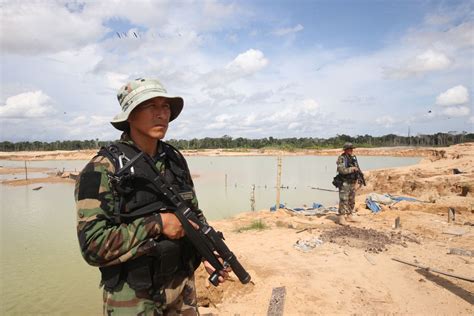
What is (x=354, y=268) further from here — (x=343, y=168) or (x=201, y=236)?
(x=201, y=236)

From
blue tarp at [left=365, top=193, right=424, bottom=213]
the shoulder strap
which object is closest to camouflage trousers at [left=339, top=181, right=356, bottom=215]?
blue tarp at [left=365, top=193, right=424, bottom=213]

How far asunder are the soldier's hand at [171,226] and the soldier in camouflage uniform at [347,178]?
22.4ft

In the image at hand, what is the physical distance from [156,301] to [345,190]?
7.29 m

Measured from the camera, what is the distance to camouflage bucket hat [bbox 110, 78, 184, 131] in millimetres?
1692

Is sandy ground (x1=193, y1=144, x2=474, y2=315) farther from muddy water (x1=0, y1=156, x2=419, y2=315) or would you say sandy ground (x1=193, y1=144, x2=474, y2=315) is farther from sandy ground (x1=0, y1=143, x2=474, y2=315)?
muddy water (x1=0, y1=156, x2=419, y2=315)

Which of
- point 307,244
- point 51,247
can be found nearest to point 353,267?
point 307,244

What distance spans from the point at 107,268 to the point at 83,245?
0.68ft

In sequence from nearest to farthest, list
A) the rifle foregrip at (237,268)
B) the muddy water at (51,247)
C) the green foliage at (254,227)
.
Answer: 1. the rifle foregrip at (237,268)
2. the muddy water at (51,247)
3. the green foliage at (254,227)

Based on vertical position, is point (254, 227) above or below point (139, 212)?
below

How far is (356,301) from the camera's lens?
4109mm

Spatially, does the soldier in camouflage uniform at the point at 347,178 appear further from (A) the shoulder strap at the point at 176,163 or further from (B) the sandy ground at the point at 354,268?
(A) the shoulder strap at the point at 176,163

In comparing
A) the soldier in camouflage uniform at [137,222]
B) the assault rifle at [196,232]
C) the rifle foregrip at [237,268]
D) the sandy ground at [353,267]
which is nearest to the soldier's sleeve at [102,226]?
the soldier in camouflage uniform at [137,222]

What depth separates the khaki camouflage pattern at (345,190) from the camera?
26.2 feet

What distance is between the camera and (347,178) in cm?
818
